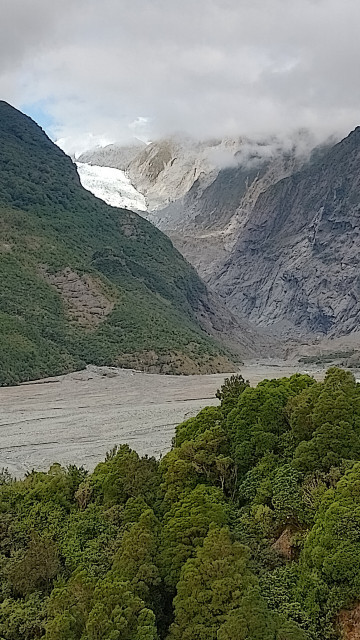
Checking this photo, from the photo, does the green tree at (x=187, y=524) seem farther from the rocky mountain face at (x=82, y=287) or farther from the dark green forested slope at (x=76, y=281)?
the rocky mountain face at (x=82, y=287)

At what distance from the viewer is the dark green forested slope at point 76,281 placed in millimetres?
103312

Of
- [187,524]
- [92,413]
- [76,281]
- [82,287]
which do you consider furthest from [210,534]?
[76,281]

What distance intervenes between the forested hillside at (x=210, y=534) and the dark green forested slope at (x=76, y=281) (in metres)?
64.6

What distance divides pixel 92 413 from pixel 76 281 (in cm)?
4689

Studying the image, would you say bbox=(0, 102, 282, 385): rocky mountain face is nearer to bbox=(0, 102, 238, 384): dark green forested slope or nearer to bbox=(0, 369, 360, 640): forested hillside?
bbox=(0, 102, 238, 384): dark green forested slope

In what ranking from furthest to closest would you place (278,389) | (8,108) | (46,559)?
(8,108) < (278,389) < (46,559)

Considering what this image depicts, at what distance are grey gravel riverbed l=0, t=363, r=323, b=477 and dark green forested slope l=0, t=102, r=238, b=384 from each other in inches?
222

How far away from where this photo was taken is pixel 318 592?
19828 millimetres

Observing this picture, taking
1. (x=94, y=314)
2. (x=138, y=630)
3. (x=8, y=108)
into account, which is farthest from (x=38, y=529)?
(x=8, y=108)

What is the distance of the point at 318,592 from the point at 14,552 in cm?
1099

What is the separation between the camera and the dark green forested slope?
103 m

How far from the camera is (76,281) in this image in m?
117

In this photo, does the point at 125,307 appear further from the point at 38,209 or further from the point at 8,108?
the point at 8,108

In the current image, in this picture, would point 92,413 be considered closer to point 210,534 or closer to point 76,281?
point 76,281
